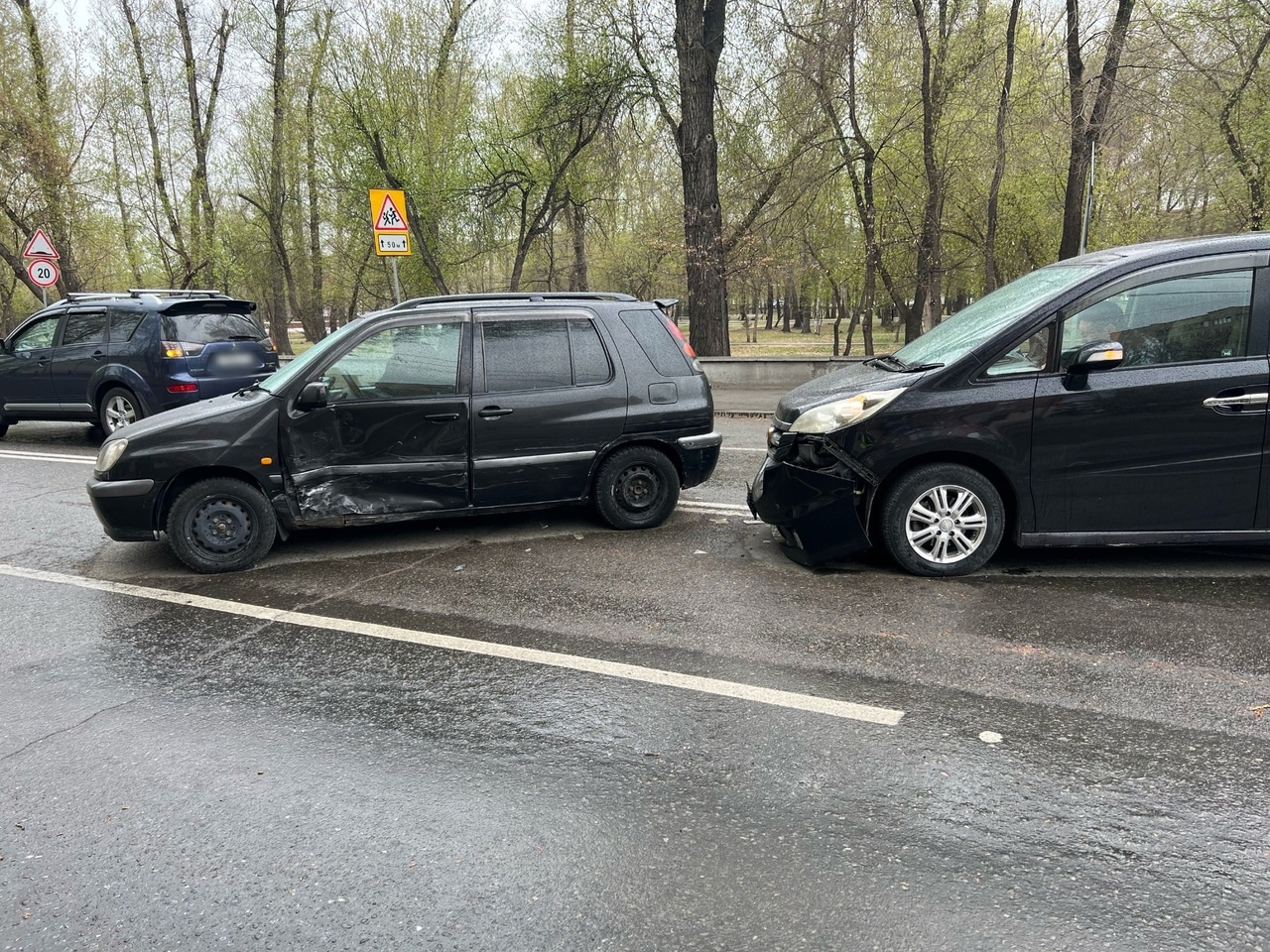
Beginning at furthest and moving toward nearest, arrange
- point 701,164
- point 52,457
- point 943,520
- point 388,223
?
point 701,164, point 388,223, point 52,457, point 943,520

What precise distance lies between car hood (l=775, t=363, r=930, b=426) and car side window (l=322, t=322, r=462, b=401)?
7.62ft

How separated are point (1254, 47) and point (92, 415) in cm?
2097

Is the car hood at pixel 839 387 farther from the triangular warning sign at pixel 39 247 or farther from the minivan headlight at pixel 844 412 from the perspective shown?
the triangular warning sign at pixel 39 247

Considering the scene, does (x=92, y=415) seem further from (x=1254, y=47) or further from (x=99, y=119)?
(x=1254, y=47)

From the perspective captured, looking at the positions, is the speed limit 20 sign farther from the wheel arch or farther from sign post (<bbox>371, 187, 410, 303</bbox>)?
the wheel arch

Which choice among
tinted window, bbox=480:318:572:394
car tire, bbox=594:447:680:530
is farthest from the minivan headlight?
tinted window, bbox=480:318:572:394

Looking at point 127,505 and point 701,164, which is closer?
point 127,505

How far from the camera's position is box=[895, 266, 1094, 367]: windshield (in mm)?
5090

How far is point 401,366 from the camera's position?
19.1 ft

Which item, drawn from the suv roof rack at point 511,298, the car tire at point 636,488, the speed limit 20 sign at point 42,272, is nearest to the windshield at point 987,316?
the car tire at point 636,488

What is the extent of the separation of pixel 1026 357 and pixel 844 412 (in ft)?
3.59

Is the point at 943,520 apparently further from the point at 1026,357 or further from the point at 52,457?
the point at 52,457

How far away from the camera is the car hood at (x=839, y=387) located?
17.0 ft

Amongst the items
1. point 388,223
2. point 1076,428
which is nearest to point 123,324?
point 388,223
